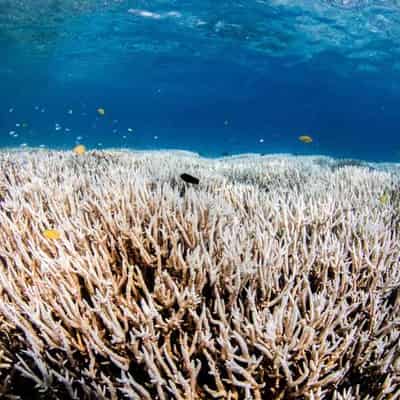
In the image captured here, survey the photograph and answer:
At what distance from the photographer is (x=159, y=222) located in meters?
2.53

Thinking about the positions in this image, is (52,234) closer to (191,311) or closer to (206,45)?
(191,311)

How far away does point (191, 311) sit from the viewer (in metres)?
1.70

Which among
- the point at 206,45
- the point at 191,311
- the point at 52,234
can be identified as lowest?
the point at 191,311

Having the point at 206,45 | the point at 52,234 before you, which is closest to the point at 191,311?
the point at 52,234

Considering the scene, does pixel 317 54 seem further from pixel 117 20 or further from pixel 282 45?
pixel 117 20

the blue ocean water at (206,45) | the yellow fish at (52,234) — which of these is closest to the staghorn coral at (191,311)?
the yellow fish at (52,234)

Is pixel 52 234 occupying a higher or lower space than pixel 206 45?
lower

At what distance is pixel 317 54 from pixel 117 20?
27727 mm

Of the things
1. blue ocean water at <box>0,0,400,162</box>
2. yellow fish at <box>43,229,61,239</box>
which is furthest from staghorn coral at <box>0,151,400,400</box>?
blue ocean water at <box>0,0,400,162</box>

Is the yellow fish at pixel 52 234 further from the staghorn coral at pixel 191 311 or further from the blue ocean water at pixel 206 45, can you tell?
the blue ocean water at pixel 206 45

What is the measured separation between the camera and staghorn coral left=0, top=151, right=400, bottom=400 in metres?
1.54

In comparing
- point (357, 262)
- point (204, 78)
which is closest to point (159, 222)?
point (357, 262)

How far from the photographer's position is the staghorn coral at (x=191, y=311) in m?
1.54

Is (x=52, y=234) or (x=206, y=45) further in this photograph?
(x=206, y=45)
